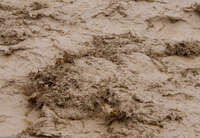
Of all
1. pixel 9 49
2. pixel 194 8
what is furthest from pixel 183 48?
pixel 9 49

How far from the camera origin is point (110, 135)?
2.42m

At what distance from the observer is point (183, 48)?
10.2 feet

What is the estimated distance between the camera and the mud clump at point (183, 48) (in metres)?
3.09

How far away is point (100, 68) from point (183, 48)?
0.69 m

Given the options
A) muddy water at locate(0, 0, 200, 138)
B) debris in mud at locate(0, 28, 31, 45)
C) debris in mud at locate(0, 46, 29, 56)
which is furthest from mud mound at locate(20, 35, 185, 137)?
debris in mud at locate(0, 28, 31, 45)

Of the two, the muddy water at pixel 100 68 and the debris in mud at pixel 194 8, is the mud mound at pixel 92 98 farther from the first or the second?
the debris in mud at pixel 194 8

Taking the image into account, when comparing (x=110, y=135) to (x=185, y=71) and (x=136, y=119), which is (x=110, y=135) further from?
(x=185, y=71)

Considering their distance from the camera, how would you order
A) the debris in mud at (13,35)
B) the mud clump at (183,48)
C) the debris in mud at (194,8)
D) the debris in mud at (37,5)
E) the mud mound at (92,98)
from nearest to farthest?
the mud mound at (92,98) → the mud clump at (183,48) → the debris in mud at (13,35) → the debris in mud at (194,8) → the debris in mud at (37,5)

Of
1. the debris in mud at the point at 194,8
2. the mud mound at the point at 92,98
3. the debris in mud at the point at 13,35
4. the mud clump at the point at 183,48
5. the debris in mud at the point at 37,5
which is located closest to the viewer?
the mud mound at the point at 92,98

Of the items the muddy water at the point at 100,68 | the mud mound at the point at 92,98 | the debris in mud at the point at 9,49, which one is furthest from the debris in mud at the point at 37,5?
the mud mound at the point at 92,98

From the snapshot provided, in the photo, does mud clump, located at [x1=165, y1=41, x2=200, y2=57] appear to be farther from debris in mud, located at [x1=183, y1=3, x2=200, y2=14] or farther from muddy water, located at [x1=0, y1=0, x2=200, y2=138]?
debris in mud, located at [x1=183, y1=3, x2=200, y2=14]

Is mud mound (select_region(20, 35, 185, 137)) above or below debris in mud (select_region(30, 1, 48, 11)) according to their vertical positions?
below

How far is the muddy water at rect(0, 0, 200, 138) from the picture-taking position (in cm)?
250

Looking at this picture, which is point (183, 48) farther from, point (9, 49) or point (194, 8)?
point (9, 49)
